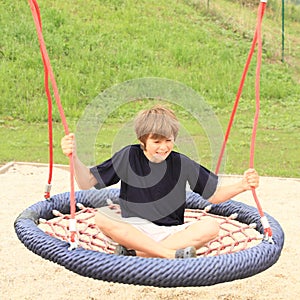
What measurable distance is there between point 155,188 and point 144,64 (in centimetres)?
656

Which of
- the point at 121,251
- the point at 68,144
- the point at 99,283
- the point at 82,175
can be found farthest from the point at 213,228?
the point at 99,283

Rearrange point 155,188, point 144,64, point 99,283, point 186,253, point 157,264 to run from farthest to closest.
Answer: point 144,64 → point 99,283 → point 155,188 → point 186,253 → point 157,264

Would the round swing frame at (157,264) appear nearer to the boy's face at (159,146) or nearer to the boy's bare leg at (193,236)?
the boy's bare leg at (193,236)

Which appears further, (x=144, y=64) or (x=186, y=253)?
(x=144, y=64)

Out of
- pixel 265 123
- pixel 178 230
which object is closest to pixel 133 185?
pixel 178 230

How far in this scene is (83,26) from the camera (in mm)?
9523

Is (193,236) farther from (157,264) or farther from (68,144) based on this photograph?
(68,144)

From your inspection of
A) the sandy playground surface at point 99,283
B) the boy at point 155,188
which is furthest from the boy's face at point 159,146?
the sandy playground surface at point 99,283

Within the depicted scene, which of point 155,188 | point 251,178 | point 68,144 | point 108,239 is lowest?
point 108,239

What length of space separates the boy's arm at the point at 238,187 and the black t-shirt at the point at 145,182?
148mm

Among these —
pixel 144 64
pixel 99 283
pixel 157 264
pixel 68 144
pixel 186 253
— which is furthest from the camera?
pixel 144 64

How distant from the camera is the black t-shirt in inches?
96.0

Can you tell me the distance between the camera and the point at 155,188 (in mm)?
2453

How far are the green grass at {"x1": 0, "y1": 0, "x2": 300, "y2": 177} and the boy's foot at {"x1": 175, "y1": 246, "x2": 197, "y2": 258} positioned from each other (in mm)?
3358
